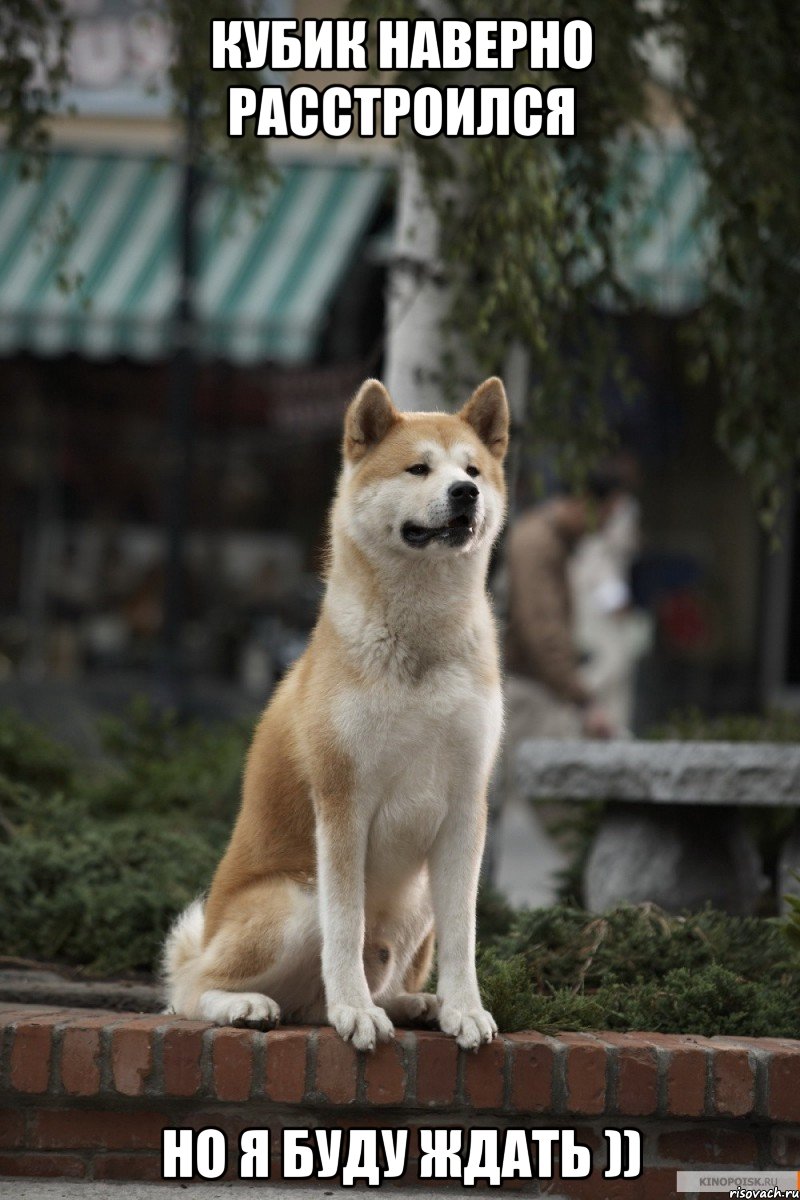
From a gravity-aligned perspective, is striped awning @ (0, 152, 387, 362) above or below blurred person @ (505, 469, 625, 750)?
above

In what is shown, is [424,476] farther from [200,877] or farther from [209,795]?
[209,795]

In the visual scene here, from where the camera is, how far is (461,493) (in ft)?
10.7

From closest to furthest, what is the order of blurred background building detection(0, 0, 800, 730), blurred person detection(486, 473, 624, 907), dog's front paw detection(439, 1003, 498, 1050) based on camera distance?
1. dog's front paw detection(439, 1003, 498, 1050)
2. blurred person detection(486, 473, 624, 907)
3. blurred background building detection(0, 0, 800, 730)

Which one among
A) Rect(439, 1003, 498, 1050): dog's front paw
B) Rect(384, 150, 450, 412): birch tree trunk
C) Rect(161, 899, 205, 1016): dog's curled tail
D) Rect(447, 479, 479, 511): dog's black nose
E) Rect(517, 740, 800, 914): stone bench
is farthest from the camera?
Rect(384, 150, 450, 412): birch tree trunk

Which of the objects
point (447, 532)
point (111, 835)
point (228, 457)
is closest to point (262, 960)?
point (447, 532)

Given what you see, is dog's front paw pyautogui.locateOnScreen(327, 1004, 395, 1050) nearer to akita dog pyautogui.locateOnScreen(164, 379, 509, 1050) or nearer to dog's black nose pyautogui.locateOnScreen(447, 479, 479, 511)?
akita dog pyautogui.locateOnScreen(164, 379, 509, 1050)

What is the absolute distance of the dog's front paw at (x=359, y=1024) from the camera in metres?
3.32

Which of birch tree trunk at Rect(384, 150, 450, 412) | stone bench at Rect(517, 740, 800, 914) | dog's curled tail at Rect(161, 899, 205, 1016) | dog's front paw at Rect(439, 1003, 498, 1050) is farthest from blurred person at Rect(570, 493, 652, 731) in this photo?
dog's front paw at Rect(439, 1003, 498, 1050)

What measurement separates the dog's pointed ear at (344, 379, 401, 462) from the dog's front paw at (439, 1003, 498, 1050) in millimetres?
1251

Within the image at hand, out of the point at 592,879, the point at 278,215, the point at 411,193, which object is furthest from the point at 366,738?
the point at 278,215

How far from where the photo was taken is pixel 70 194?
12.4m

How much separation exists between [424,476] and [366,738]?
22.9 inches

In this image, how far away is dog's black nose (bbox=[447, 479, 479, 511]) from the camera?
3.27 metres

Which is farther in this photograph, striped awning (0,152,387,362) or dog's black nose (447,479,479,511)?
striped awning (0,152,387,362)
